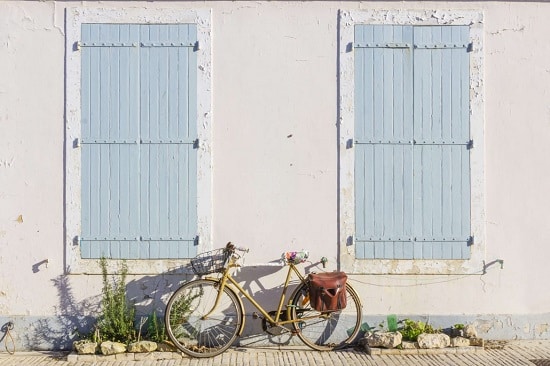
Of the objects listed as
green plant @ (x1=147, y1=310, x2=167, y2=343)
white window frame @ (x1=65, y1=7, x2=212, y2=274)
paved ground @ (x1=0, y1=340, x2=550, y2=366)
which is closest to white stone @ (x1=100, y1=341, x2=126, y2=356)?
paved ground @ (x1=0, y1=340, x2=550, y2=366)

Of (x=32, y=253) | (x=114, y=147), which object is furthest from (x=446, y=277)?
(x=32, y=253)

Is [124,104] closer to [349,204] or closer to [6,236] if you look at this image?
[6,236]

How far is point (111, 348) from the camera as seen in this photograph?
22.7 ft

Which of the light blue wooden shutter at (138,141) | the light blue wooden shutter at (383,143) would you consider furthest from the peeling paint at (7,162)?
the light blue wooden shutter at (383,143)

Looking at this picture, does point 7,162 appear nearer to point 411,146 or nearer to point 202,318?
point 202,318

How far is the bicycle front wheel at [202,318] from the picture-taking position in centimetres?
707

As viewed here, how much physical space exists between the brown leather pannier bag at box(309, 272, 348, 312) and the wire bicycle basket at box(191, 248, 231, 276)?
827 millimetres

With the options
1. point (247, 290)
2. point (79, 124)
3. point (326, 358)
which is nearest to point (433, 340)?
point (326, 358)

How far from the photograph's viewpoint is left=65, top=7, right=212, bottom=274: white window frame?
7.30 metres

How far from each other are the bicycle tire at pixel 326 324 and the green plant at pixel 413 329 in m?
0.45

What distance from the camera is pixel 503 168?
7.41 m

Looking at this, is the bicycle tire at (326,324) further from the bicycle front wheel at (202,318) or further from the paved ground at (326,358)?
the bicycle front wheel at (202,318)

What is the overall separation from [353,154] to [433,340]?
1.89m

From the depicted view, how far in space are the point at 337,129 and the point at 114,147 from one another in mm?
2137
